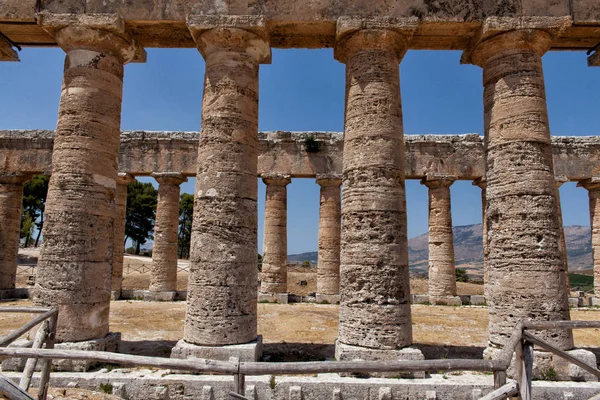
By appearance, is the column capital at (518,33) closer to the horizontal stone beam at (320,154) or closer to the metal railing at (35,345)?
the metal railing at (35,345)

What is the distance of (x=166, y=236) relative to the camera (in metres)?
20.2

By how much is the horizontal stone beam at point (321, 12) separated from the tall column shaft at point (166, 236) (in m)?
11.4

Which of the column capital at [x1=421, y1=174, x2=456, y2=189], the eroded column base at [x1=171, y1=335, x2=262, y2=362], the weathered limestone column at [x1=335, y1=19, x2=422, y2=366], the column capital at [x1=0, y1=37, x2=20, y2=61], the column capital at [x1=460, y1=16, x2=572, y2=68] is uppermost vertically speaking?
the column capital at [x1=0, y1=37, x2=20, y2=61]

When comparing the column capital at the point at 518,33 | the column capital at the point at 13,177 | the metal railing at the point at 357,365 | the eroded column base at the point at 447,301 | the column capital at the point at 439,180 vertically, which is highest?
the column capital at the point at 518,33

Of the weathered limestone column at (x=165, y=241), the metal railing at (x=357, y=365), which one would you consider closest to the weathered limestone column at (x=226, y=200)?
the metal railing at (x=357, y=365)

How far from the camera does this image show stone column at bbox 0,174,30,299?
67.1ft

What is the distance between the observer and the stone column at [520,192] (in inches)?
324

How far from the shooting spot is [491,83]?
9.32 meters

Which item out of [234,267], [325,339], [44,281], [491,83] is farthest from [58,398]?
[491,83]

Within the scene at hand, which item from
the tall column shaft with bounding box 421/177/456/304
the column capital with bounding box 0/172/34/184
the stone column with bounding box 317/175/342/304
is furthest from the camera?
the column capital with bounding box 0/172/34/184

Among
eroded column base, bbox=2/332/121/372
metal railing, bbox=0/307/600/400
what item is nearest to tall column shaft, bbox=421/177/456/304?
metal railing, bbox=0/307/600/400

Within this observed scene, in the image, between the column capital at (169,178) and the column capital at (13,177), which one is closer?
the column capital at (169,178)

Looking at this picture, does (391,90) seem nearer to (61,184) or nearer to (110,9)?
(110,9)

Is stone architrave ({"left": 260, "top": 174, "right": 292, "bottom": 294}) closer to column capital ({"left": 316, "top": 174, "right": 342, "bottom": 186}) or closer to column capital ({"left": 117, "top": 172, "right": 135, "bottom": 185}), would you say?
column capital ({"left": 316, "top": 174, "right": 342, "bottom": 186})
